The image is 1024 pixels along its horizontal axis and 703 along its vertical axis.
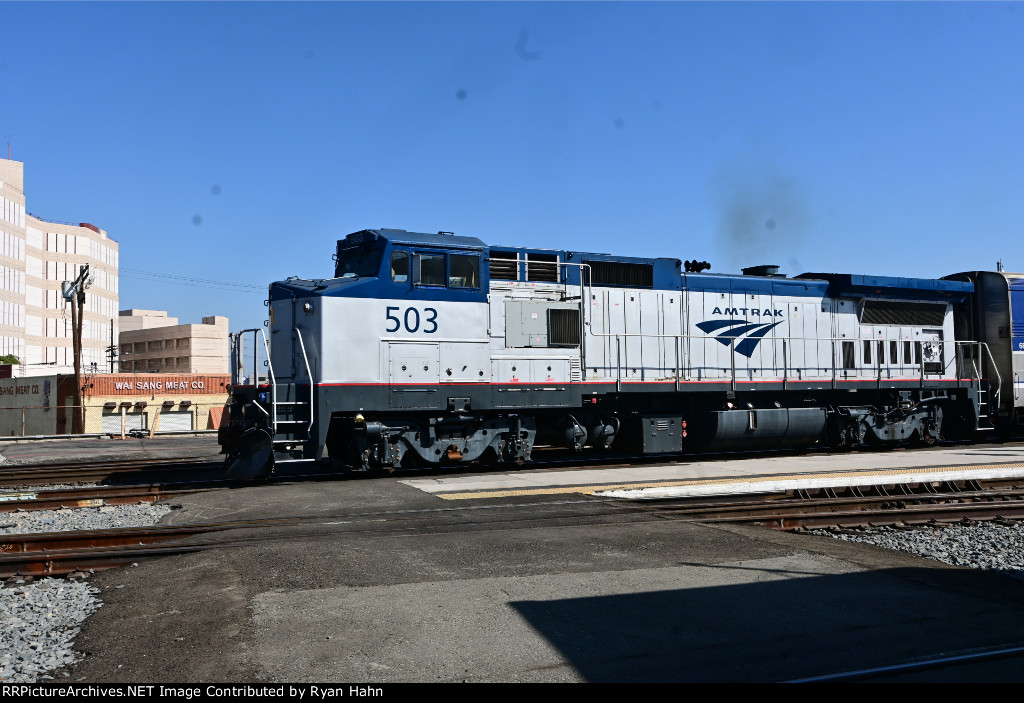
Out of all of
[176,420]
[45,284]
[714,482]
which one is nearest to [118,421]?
[176,420]

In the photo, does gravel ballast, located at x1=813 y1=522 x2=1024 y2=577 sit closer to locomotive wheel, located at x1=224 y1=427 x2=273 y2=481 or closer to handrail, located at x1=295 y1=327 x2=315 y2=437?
handrail, located at x1=295 y1=327 x2=315 y2=437

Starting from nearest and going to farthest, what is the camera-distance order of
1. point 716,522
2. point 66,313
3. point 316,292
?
1. point 716,522
2. point 316,292
3. point 66,313

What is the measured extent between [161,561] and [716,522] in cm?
636

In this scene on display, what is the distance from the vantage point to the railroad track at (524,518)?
8070 millimetres

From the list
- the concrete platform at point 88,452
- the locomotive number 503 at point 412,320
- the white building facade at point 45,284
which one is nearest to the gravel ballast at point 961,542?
the locomotive number 503 at point 412,320

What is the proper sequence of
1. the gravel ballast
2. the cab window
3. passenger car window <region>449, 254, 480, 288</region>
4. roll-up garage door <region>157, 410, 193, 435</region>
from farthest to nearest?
roll-up garage door <region>157, 410, 193, 435</region> → passenger car window <region>449, 254, 480, 288</region> → the cab window → the gravel ballast

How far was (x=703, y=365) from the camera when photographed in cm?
1703

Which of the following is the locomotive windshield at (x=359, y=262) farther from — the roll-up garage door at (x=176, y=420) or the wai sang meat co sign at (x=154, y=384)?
the wai sang meat co sign at (x=154, y=384)

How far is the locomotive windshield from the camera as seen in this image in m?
13.9

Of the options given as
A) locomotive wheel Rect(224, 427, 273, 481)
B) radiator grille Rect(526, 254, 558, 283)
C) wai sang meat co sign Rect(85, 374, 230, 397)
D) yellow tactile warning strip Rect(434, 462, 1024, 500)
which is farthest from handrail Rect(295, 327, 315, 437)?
wai sang meat co sign Rect(85, 374, 230, 397)

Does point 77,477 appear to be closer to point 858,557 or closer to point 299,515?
point 299,515

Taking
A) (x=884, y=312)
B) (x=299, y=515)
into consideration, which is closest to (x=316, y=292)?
(x=299, y=515)

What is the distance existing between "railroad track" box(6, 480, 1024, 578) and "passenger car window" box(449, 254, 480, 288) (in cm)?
476

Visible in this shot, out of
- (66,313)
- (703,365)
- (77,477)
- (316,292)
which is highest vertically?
(66,313)
